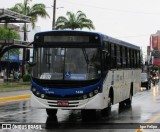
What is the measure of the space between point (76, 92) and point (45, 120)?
5.18 feet

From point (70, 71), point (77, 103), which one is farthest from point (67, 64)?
point (77, 103)

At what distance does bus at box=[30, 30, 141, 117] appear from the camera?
578 inches

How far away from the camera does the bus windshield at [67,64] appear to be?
1481cm

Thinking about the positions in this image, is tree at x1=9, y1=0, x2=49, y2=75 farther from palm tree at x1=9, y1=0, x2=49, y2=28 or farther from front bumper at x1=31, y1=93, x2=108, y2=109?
front bumper at x1=31, y1=93, x2=108, y2=109

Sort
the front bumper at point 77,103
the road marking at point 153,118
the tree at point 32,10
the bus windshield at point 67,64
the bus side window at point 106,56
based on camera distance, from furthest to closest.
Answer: the tree at point 32,10 < the bus side window at point 106,56 < the road marking at point 153,118 < the bus windshield at point 67,64 < the front bumper at point 77,103

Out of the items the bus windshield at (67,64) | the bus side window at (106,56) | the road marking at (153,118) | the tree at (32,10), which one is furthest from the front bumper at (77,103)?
the tree at (32,10)

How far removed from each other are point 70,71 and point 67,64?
0.26m

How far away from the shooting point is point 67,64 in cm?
1491

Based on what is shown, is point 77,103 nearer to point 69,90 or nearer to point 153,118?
point 69,90

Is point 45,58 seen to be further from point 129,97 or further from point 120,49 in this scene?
point 129,97

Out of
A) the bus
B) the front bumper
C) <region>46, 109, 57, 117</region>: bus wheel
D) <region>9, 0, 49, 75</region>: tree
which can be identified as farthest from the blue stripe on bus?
<region>9, 0, 49, 75</region>: tree

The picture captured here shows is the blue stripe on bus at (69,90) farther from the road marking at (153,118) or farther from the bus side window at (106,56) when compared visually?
the road marking at (153,118)

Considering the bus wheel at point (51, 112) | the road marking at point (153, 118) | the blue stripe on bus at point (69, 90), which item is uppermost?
the blue stripe on bus at point (69, 90)

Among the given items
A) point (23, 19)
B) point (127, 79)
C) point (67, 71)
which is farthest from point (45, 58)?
point (23, 19)
